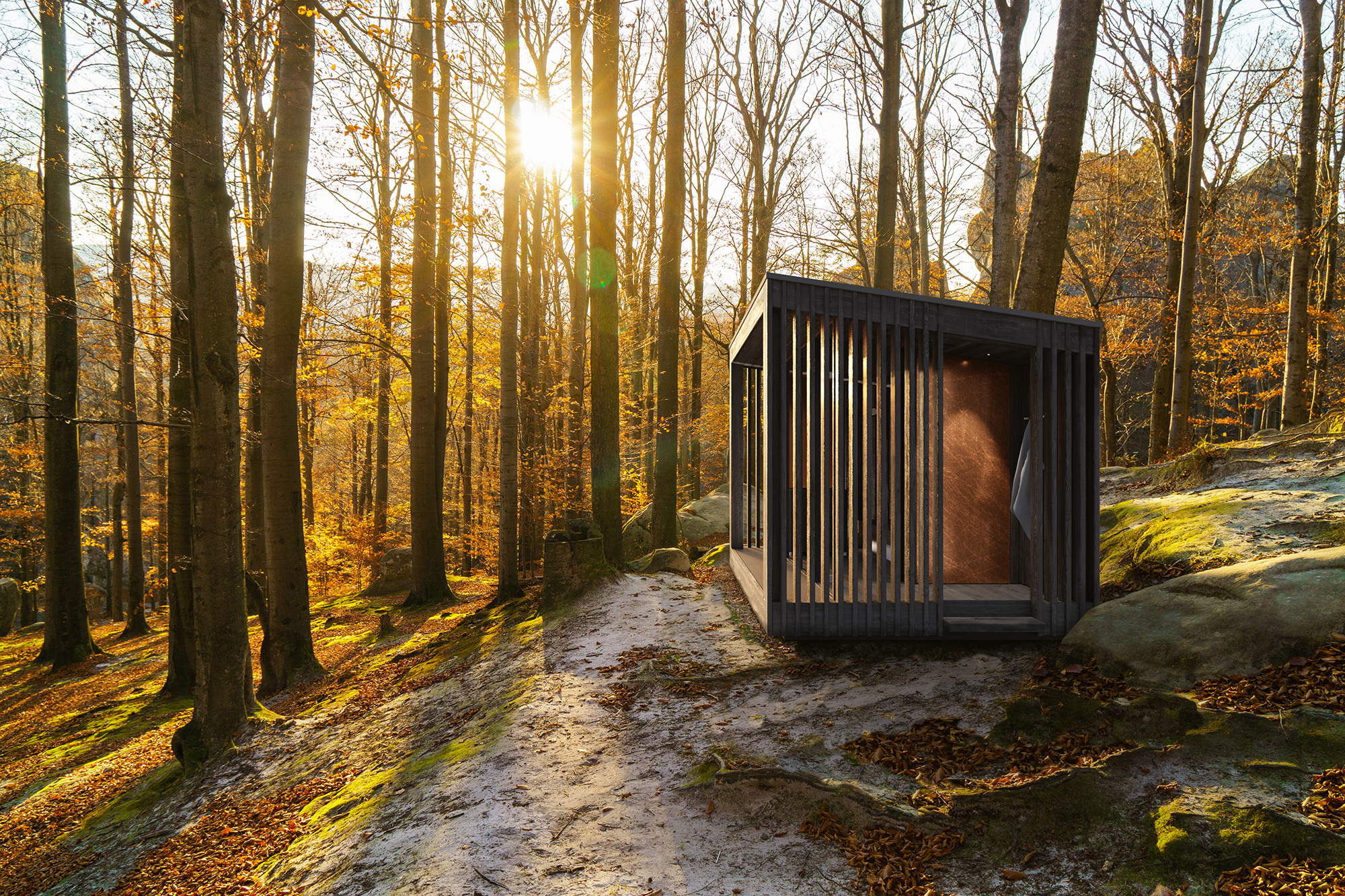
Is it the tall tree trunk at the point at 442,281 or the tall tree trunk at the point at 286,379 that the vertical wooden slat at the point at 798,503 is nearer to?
the tall tree trunk at the point at 286,379

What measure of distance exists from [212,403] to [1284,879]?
7.48m

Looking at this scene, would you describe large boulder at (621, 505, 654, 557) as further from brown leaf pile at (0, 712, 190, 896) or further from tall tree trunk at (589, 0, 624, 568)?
brown leaf pile at (0, 712, 190, 896)

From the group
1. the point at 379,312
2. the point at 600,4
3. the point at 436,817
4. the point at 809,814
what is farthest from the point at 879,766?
the point at 379,312

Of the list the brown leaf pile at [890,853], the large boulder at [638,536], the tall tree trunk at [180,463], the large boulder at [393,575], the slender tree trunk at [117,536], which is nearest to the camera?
the brown leaf pile at [890,853]

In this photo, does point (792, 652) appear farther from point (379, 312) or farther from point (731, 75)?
point (731, 75)

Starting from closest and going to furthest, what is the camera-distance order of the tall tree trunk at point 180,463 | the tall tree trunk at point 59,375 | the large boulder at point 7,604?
the tall tree trunk at point 180,463
the tall tree trunk at point 59,375
the large boulder at point 7,604

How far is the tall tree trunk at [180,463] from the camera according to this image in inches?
296

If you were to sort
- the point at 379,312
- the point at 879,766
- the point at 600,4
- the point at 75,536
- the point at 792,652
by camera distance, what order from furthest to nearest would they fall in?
the point at 379,312
the point at 75,536
the point at 600,4
the point at 792,652
the point at 879,766

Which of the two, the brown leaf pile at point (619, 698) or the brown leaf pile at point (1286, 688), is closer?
the brown leaf pile at point (1286, 688)

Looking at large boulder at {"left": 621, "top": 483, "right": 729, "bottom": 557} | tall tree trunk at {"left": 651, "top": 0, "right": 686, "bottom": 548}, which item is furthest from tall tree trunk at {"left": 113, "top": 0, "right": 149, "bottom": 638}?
large boulder at {"left": 621, "top": 483, "right": 729, "bottom": 557}

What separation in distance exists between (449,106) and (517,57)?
237cm

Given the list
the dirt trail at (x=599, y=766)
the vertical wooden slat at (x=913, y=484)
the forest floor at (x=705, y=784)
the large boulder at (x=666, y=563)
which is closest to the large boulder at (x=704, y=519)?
the large boulder at (x=666, y=563)

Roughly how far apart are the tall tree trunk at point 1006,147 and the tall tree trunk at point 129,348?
13.5 m

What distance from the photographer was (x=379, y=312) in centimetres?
1528
